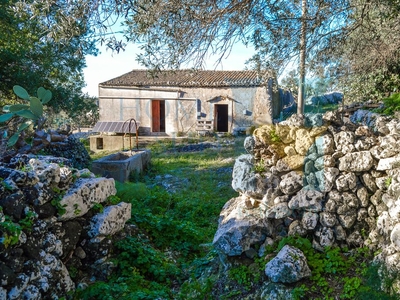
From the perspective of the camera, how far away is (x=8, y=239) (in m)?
3.00

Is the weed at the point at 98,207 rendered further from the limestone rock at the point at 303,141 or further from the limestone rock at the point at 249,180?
the limestone rock at the point at 303,141

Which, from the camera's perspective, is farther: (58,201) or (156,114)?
(156,114)

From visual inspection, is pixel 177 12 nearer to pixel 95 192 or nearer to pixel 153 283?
pixel 95 192

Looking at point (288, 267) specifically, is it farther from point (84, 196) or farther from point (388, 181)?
point (84, 196)

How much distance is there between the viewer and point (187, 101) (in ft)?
63.2

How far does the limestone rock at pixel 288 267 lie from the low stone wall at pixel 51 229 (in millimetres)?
1913

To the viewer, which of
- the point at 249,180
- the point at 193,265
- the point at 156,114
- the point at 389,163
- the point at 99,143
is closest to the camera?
the point at 389,163

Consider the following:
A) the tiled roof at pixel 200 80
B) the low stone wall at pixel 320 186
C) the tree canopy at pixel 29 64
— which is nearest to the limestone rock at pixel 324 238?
the low stone wall at pixel 320 186

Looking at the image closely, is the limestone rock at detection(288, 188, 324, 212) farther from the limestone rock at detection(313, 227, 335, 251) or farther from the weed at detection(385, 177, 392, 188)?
the weed at detection(385, 177, 392, 188)

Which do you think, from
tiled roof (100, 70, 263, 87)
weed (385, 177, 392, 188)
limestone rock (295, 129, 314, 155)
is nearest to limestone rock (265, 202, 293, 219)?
limestone rock (295, 129, 314, 155)

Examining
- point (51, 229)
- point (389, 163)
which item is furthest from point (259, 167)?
point (51, 229)

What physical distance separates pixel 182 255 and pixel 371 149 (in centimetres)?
278

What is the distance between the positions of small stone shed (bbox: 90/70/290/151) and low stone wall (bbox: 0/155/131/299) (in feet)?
46.1

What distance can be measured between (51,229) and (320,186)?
8.98 feet
